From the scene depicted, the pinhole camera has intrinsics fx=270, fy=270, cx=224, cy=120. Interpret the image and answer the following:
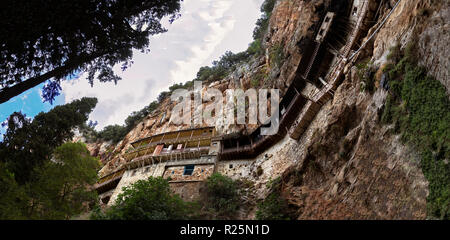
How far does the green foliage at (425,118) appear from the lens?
7.08m

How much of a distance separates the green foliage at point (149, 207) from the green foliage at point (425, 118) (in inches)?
416

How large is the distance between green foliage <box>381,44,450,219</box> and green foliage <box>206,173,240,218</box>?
37.7 feet

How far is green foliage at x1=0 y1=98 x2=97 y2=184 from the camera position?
1138 centimetres

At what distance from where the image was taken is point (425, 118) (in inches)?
325

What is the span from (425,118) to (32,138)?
1550 centimetres

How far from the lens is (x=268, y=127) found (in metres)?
24.4

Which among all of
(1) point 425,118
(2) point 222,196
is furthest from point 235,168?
(1) point 425,118

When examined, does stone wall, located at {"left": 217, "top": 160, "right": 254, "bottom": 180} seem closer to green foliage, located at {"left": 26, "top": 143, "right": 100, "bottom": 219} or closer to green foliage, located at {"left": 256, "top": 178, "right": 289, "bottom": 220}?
green foliage, located at {"left": 256, "top": 178, "right": 289, "bottom": 220}

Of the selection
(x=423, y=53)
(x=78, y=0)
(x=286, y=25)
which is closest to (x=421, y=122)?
(x=423, y=53)

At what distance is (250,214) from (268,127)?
889 cm

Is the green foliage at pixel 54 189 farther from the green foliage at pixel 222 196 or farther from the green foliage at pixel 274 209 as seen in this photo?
the green foliage at pixel 274 209

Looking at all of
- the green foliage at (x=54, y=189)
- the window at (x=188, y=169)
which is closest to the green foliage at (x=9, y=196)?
the green foliage at (x=54, y=189)

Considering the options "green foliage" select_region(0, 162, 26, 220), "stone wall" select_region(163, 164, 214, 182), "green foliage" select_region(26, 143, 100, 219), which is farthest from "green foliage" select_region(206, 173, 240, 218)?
"green foliage" select_region(0, 162, 26, 220)
